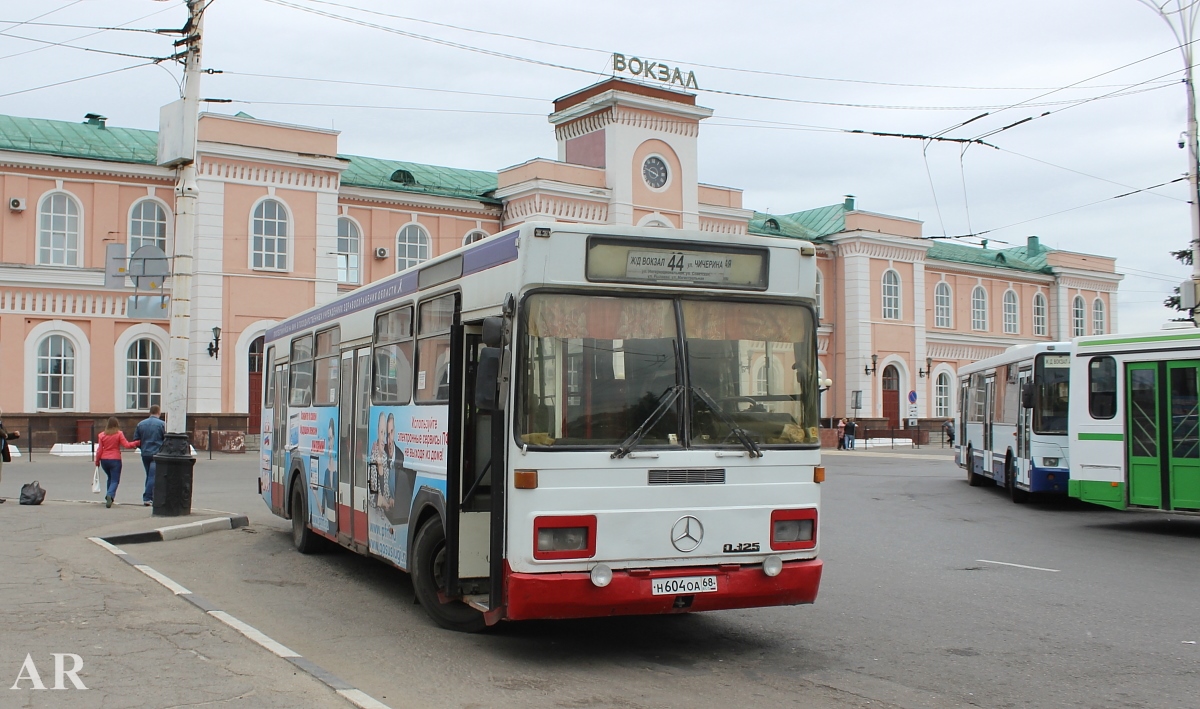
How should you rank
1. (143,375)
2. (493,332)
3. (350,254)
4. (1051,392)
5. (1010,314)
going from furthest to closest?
(1010,314) → (350,254) → (143,375) → (1051,392) → (493,332)

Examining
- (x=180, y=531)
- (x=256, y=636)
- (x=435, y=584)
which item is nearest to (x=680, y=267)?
(x=435, y=584)

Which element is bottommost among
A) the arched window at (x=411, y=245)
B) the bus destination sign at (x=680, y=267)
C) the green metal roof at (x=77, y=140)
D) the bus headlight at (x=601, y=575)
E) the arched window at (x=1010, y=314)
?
the bus headlight at (x=601, y=575)

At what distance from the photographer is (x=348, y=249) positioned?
4231 cm

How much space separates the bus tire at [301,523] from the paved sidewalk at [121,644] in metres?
2.14

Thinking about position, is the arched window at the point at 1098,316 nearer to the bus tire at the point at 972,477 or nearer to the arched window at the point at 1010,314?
the arched window at the point at 1010,314

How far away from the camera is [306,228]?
39750mm

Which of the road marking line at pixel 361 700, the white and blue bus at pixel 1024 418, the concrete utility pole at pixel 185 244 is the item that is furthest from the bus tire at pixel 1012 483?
the road marking line at pixel 361 700

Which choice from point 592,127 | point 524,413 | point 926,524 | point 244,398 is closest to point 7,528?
point 524,413

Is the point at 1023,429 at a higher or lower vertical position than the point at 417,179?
lower

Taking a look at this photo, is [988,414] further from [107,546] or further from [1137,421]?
[107,546]

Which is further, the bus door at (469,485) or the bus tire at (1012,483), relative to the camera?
the bus tire at (1012,483)

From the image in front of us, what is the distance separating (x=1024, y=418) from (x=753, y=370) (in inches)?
590

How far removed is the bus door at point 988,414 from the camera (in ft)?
79.2

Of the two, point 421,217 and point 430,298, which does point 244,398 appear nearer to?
point 421,217
